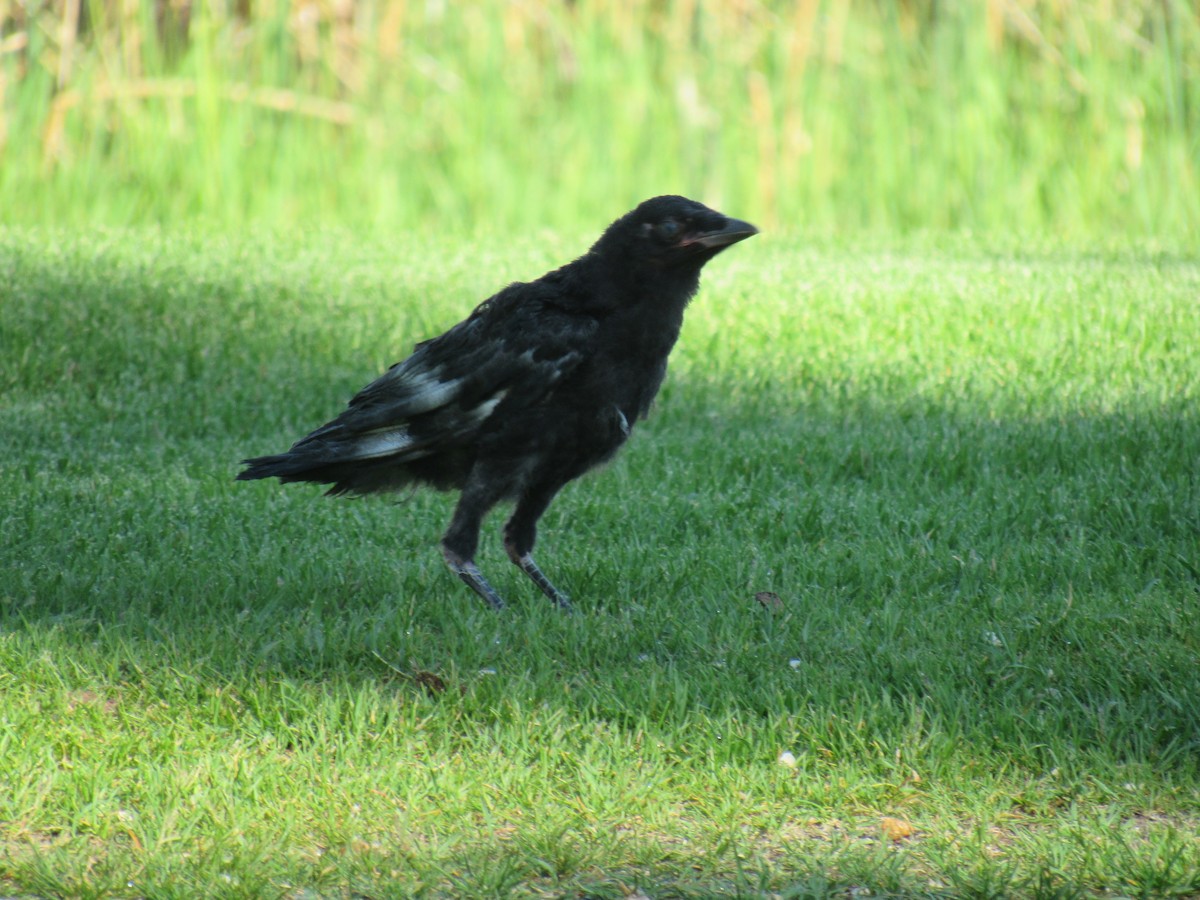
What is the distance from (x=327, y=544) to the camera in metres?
5.34

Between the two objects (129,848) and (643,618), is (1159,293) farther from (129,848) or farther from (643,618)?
(129,848)

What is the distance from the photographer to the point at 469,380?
4.62 metres

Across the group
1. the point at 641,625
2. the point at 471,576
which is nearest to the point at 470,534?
the point at 471,576

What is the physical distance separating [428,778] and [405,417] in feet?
4.54

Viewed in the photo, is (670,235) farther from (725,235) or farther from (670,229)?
(725,235)

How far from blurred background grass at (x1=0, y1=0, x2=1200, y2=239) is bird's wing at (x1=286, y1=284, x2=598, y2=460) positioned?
539 centimetres

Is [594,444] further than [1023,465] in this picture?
No

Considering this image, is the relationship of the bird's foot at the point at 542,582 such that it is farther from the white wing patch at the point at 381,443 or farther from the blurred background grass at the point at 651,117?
the blurred background grass at the point at 651,117

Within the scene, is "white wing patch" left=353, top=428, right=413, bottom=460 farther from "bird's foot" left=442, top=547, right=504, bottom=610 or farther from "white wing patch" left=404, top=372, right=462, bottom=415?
"bird's foot" left=442, top=547, right=504, bottom=610

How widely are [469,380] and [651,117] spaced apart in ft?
19.5

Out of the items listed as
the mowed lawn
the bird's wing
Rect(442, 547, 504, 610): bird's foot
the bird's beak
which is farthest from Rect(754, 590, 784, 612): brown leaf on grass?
the bird's beak

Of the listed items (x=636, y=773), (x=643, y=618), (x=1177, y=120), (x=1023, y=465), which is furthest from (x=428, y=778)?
(x=1177, y=120)

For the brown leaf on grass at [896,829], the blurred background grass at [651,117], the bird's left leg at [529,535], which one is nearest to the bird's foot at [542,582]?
the bird's left leg at [529,535]

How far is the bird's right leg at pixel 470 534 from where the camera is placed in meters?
4.66
